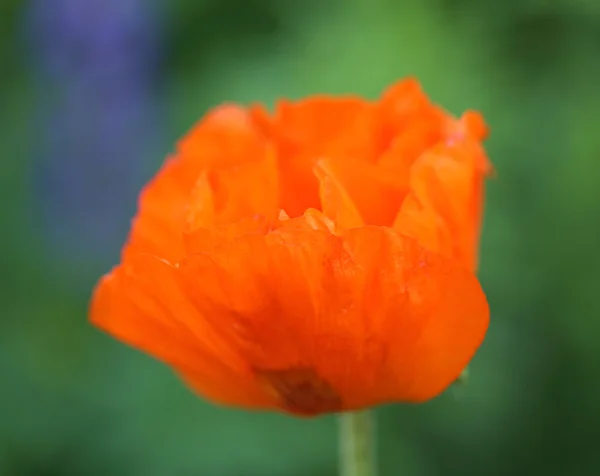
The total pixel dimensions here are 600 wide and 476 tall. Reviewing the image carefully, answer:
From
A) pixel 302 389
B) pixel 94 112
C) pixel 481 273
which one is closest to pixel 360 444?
pixel 302 389

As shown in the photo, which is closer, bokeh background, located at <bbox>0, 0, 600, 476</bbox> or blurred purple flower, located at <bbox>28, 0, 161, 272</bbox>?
bokeh background, located at <bbox>0, 0, 600, 476</bbox>

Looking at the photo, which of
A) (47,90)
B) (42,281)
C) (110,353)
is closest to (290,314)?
(110,353)

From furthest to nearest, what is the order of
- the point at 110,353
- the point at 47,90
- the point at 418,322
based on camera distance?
the point at 47,90 → the point at 110,353 → the point at 418,322

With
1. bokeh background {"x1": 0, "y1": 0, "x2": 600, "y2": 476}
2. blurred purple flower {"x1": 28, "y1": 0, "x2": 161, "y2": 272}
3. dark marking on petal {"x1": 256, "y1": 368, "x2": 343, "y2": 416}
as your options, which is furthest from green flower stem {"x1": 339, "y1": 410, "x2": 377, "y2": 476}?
blurred purple flower {"x1": 28, "y1": 0, "x2": 161, "y2": 272}

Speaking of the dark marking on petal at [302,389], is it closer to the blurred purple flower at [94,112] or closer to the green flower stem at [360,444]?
the green flower stem at [360,444]

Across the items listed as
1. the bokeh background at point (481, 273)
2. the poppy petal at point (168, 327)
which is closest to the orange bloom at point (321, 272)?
the poppy petal at point (168, 327)

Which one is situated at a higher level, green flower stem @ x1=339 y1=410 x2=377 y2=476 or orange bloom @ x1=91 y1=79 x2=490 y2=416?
orange bloom @ x1=91 y1=79 x2=490 y2=416

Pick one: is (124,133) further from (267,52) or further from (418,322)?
(418,322)

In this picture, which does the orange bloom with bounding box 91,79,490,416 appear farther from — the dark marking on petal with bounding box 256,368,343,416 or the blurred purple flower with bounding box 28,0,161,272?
the blurred purple flower with bounding box 28,0,161,272
